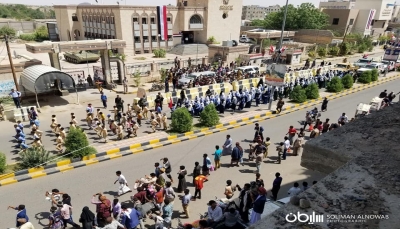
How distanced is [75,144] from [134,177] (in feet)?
9.38

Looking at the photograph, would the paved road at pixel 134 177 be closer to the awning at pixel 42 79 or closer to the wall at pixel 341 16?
the awning at pixel 42 79

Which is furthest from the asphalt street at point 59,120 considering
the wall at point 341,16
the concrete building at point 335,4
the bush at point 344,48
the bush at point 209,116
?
the concrete building at point 335,4

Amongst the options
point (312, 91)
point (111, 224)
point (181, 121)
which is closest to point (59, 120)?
point (181, 121)

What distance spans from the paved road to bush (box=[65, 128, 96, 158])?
2.30 feet

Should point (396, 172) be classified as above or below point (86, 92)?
above

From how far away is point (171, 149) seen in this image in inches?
500

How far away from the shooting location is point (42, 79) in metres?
16.1

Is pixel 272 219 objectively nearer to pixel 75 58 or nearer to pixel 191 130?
pixel 191 130

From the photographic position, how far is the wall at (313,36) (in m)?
48.8

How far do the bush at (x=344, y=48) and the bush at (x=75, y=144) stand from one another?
136 ft

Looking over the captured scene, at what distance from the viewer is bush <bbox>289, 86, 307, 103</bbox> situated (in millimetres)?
19169

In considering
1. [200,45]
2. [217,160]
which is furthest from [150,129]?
[200,45]

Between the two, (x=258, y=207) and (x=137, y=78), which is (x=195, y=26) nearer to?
(x=137, y=78)

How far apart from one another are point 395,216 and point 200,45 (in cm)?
4485
